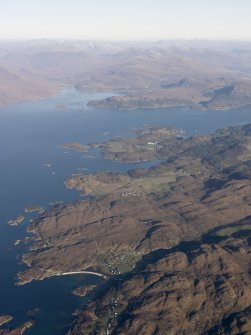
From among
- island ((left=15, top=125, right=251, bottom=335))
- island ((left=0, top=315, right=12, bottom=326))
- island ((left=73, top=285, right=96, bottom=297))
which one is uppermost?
island ((left=15, top=125, right=251, bottom=335))

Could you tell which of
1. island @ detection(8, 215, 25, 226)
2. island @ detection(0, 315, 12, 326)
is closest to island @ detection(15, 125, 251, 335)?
island @ detection(8, 215, 25, 226)

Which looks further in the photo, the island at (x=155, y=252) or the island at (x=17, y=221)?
the island at (x=17, y=221)

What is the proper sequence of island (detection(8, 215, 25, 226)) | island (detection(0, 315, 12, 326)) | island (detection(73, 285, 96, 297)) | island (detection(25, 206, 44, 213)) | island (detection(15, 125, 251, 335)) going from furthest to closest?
island (detection(25, 206, 44, 213)) → island (detection(8, 215, 25, 226)) → island (detection(73, 285, 96, 297)) → island (detection(0, 315, 12, 326)) → island (detection(15, 125, 251, 335))

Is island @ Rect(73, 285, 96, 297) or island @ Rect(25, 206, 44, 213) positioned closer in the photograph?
island @ Rect(73, 285, 96, 297)

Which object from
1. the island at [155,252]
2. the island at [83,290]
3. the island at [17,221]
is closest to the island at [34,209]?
A: the island at [155,252]

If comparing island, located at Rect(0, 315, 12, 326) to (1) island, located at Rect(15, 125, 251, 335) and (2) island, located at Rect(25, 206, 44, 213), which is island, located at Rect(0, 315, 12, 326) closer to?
(1) island, located at Rect(15, 125, 251, 335)

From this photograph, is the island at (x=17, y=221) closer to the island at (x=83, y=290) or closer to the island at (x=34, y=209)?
the island at (x=34, y=209)

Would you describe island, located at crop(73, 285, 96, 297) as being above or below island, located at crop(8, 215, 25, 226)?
above

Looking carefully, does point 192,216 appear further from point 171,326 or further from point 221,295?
point 171,326

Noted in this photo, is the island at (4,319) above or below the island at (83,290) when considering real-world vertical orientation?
below
